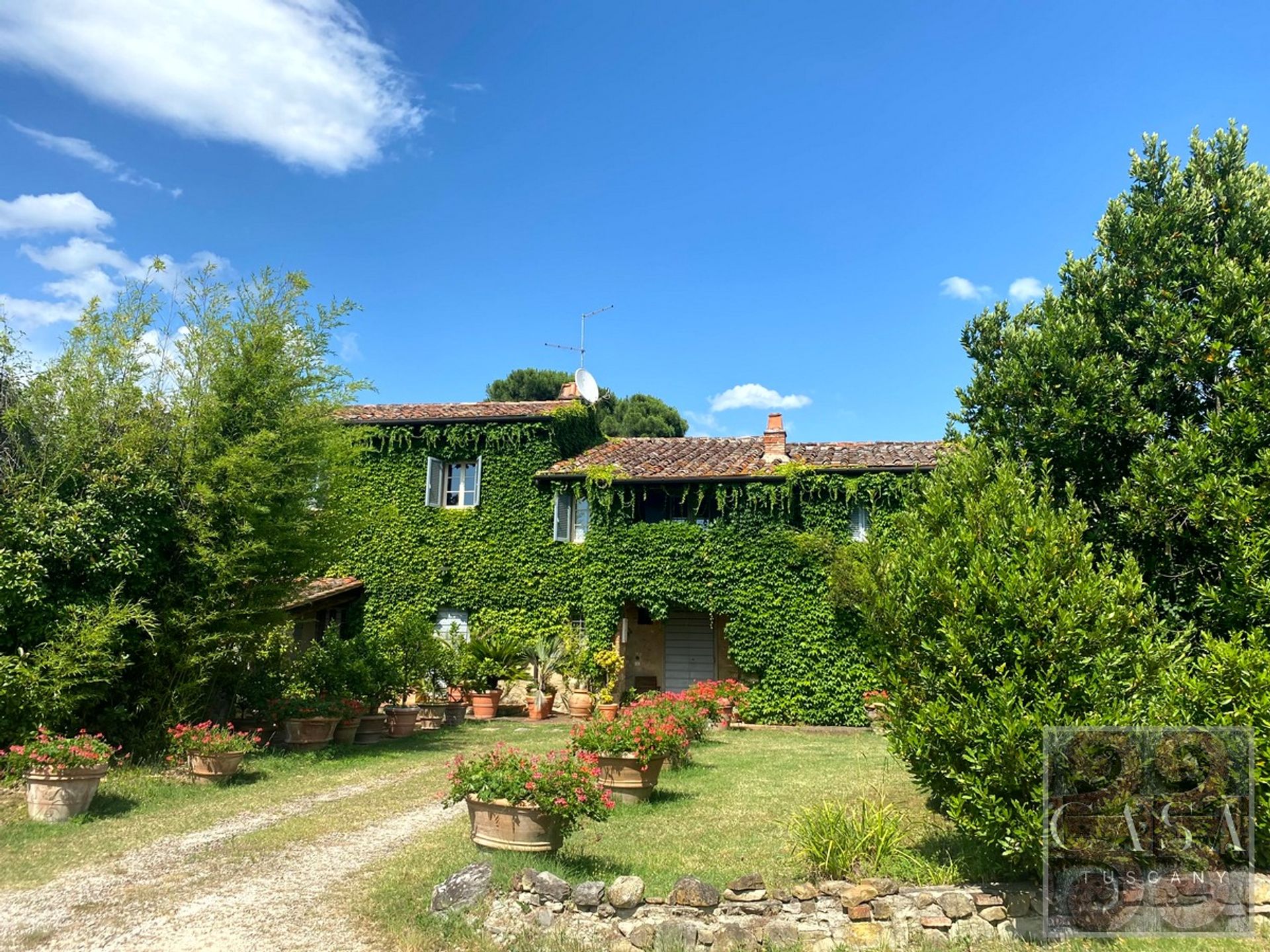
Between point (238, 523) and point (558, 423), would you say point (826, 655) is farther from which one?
point (238, 523)

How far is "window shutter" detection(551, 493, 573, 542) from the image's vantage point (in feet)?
64.4

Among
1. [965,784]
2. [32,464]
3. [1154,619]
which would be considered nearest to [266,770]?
[32,464]

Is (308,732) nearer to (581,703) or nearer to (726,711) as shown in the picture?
(581,703)

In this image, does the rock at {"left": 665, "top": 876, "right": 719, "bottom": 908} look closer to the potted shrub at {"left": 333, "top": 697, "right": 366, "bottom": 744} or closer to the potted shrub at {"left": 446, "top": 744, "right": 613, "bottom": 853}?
the potted shrub at {"left": 446, "top": 744, "right": 613, "bottom": 853}

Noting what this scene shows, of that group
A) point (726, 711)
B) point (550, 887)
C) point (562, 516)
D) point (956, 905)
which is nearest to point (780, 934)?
point (956, 905)

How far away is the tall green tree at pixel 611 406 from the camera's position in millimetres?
40219

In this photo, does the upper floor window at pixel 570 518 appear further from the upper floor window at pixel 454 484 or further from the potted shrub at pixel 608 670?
the potted shrub at pixel 608 670

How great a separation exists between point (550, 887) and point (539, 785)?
2.70 feet

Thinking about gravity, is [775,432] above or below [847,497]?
above

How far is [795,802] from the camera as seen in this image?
9.28 m

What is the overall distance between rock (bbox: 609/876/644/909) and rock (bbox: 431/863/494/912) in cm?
92

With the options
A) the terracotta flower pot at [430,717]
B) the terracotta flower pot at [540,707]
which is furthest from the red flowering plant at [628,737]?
the terracotta flower pot at [540,707]

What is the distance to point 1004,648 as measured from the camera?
19.2ft

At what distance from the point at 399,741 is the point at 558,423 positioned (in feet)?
29.7
